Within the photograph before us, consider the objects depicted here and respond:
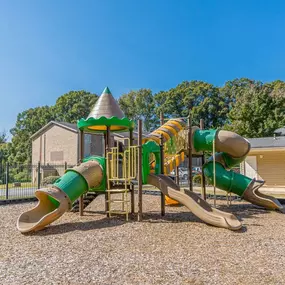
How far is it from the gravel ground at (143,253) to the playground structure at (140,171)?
490mm

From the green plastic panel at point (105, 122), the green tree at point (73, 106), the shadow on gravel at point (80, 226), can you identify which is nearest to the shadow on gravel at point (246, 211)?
the shadow on gravel at point (80, 226)

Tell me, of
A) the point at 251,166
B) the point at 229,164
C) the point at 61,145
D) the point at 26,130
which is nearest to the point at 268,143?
the point at 251,166

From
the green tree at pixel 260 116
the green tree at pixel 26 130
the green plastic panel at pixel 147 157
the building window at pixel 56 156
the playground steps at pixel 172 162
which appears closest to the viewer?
the green plastic panel at pixel 147 157

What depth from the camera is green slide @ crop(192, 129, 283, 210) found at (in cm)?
1062

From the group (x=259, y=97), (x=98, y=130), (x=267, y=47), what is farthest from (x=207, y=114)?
(x=98, y=130)

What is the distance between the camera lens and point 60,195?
7363 millimetres

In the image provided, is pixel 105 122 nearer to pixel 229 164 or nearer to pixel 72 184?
pixel 72 184

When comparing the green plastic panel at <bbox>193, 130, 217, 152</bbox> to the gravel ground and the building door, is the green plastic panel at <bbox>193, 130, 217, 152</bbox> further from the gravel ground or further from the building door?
the building door

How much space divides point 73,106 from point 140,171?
4142 cm

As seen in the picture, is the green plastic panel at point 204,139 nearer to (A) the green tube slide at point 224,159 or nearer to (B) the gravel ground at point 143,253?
(A) the green tube slide at point 224,159

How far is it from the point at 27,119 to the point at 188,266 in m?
46.0

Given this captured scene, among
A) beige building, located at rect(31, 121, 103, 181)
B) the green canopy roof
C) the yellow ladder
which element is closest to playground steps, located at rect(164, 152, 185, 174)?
the yellow ladder

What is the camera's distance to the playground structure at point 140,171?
7.46 meters

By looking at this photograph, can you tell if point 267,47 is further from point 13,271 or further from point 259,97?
point 13,271
